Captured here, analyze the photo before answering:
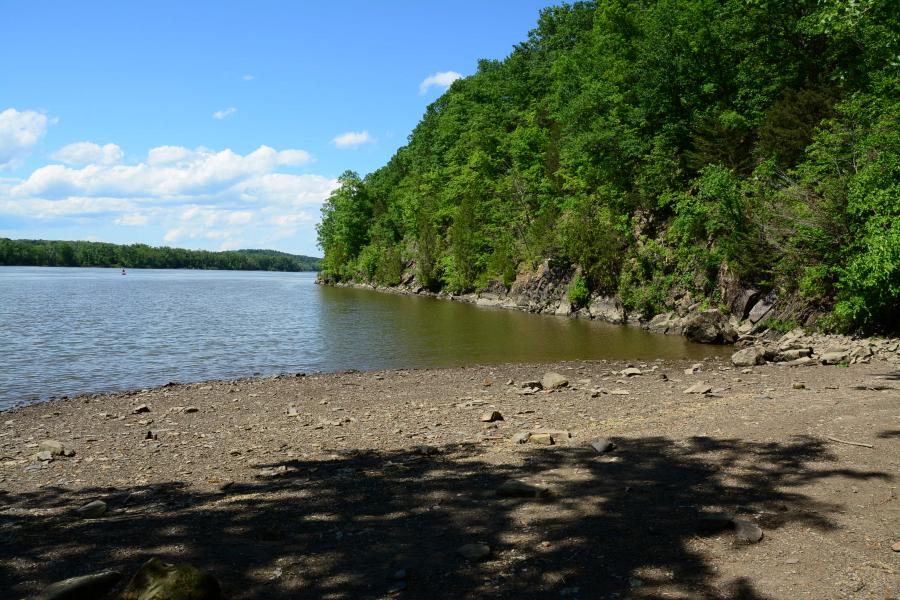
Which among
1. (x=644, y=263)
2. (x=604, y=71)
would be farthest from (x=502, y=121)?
(x=644, y=263)

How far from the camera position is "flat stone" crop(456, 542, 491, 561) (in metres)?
4.92

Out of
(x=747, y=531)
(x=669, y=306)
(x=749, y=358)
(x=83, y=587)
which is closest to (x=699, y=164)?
(x=669, y=306)

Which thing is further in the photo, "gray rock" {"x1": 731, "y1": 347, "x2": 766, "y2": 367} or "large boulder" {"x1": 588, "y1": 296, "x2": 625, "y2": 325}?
"large boulder" {"x1": 588, "y1": 296, "x2": 625, "y2": 325}

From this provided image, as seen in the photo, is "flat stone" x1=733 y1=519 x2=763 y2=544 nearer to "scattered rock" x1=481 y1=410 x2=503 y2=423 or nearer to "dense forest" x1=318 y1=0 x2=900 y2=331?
"scattered rock" x1=481 y1=410 x2=503 y2=423

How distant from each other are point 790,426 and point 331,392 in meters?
11.1

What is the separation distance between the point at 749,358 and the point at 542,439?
12.8 meters

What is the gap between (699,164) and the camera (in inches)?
1336

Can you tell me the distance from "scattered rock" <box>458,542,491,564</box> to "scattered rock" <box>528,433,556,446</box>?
414 centimetres

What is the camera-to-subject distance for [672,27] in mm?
37625

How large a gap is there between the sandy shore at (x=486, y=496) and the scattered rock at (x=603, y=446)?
81 mm

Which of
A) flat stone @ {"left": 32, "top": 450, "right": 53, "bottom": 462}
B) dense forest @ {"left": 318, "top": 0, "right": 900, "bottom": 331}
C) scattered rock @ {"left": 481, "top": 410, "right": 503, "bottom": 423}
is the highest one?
dense forest @ {"left": 318, "top": 0, "right": 900, "bottom": 331}

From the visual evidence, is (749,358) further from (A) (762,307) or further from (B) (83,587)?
(B) (83,587)

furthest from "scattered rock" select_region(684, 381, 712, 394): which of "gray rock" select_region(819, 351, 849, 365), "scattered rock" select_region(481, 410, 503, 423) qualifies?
"gray rock" select_region(819, 351, 849, 365)

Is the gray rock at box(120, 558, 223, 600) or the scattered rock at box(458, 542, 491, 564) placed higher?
the gray rock at box(120, 558, 223, 600)
